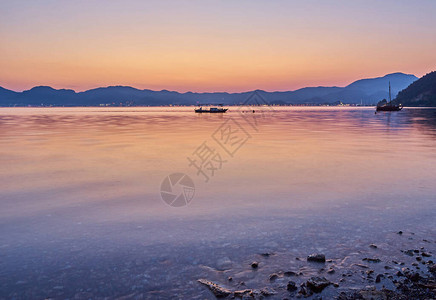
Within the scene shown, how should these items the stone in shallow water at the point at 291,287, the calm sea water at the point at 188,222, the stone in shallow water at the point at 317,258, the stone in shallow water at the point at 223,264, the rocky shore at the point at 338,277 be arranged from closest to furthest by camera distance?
1. the rocky shore at the point at 338,277
2. the stone in shallow water at the point at 291,287
3. the calm sea water at the point at 188,222
4. the stone in shallow water at the point at 223,264
5. the stone in shallow water at the point at 317,258

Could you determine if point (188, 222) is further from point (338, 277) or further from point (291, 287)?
point (338, 277)

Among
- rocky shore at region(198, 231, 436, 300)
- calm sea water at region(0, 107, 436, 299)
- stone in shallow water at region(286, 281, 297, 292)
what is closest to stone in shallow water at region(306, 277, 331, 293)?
rocky shore at region(198, 231, 436, 300)

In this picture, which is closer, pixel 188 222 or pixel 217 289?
pixel 217 289

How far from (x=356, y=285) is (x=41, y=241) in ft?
23.9

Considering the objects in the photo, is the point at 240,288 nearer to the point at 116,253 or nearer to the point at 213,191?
the point at 116,253

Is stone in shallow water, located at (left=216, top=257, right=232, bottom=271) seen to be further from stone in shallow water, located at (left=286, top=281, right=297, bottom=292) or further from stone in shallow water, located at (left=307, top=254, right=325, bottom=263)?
stone in shallow water, located at (left=307, top=254, right=325, bottom=263)

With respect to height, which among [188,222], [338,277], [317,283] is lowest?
[338,277]

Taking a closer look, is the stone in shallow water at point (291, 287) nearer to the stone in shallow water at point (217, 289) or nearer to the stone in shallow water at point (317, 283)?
the stone in shallow water at point (317, 283)

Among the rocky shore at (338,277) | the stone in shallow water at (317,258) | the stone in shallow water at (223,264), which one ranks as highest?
the stone in shallow water at (317,258)

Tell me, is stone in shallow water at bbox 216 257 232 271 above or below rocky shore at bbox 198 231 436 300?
above

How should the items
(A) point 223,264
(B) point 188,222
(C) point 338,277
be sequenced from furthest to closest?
(B) point 188,222 → (A) point 223,264 → (C) point 338,277

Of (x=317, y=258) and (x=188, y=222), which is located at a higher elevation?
(x=188, y=222)

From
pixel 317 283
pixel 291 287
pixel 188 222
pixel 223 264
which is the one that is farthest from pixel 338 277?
pixel 188 222

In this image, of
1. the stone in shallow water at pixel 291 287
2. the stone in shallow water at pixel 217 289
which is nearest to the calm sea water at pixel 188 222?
the stone in shallow water at pixel 217 289
